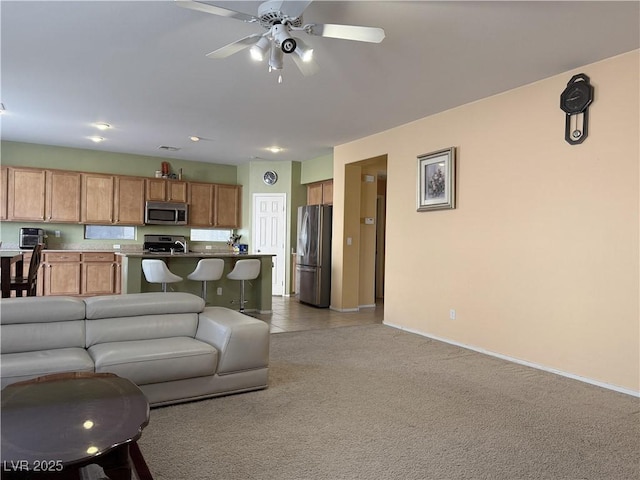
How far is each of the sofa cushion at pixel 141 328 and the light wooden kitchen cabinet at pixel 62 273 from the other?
15.6 ft

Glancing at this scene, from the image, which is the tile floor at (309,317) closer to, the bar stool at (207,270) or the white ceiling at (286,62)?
the bar stool at (207,270)

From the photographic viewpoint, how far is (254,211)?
8.81 metres

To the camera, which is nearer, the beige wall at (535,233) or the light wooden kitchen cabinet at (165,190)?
the beige wall at (535,233)

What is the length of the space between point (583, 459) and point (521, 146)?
2796mm

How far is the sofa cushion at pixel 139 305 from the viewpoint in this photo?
3.12m

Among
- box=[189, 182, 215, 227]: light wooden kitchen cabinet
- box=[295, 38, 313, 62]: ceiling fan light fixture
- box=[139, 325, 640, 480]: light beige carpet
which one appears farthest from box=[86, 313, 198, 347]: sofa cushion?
box=[189, 182, 215, 227]: light wooden kitchen cabinet

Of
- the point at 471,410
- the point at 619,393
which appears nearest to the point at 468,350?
the point at 619,393

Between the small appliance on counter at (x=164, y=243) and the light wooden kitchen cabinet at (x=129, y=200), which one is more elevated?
the light wooden kitchen cabinet at (x=129, y=200)

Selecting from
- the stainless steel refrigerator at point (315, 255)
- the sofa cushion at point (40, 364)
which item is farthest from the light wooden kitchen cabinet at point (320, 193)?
the sofa cushion at point (40, 364)

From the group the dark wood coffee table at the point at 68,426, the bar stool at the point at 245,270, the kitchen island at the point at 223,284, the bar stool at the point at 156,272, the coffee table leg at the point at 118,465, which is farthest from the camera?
Result: the bar stool at the point at 245,270

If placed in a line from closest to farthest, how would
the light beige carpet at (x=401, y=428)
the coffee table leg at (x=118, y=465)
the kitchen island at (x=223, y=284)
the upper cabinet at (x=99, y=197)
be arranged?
Answer: the coffee table leg at (x=118, y=465) → the light beige carpet at (x=401, y=428) → the kitchen island at (x=223, y=284) → the upper cabinet at (x=99, y=197)

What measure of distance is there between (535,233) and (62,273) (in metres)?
6.82

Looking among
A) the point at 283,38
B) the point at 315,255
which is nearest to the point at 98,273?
the point at 315,255

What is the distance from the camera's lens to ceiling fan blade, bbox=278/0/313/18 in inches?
99.4
